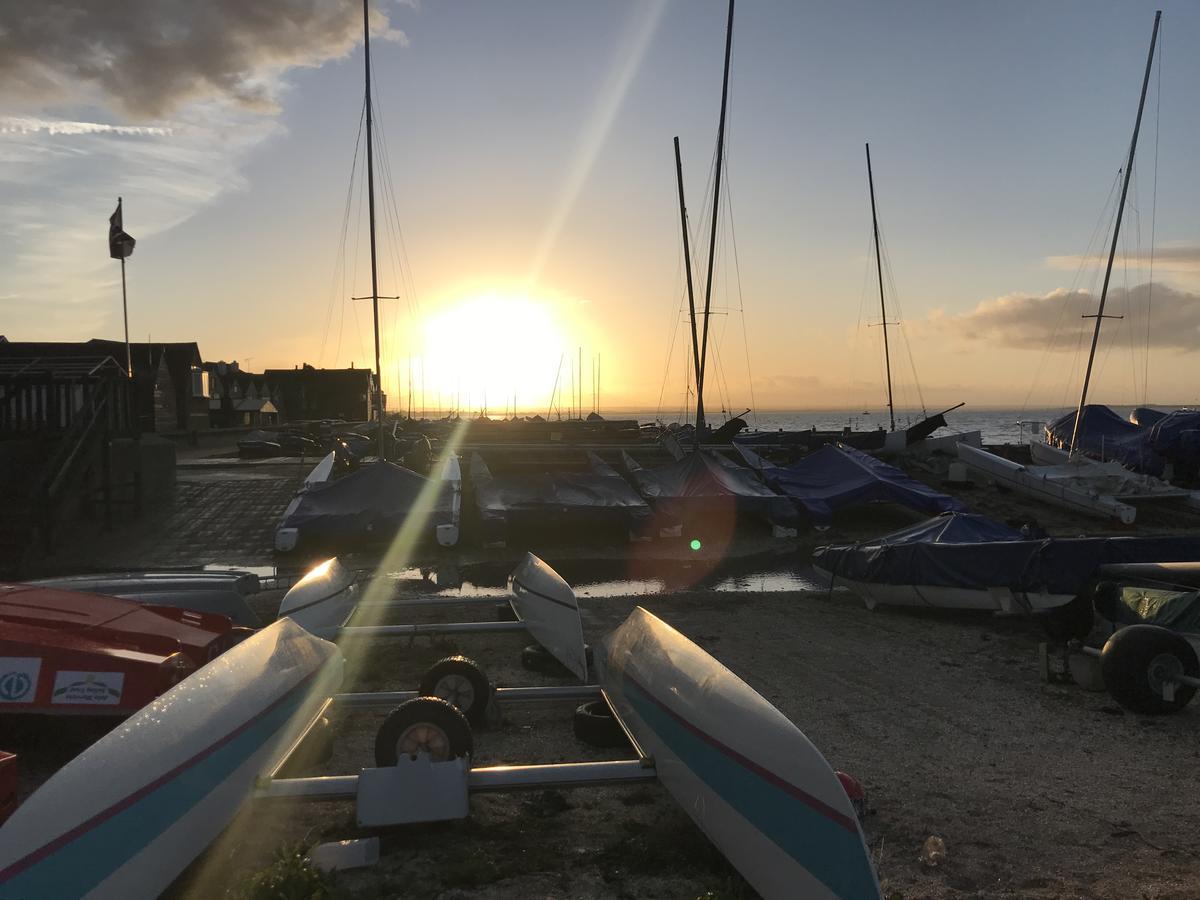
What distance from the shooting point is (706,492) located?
71.3 ft

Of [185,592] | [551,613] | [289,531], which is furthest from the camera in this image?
[289,531]

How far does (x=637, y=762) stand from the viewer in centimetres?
541

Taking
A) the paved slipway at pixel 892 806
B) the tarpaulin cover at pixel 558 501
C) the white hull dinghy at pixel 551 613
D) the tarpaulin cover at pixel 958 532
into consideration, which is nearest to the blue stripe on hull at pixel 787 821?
the paved slipway at pixel 892 806

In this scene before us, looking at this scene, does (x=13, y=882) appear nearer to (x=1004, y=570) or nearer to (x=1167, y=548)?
(x=1004, y=570)

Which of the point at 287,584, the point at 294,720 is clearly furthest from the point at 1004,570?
the point at 287,584

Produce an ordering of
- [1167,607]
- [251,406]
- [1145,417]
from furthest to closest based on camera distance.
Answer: [251,406] < [1145,417] < [1167,607]

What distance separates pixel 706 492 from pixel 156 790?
18.2m

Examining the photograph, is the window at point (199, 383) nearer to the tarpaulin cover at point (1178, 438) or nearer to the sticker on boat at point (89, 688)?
the sticker on boat at point (89, 688)

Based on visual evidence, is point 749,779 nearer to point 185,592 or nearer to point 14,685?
point 14,685

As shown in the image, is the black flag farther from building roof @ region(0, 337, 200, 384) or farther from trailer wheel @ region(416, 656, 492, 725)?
trailer wheel @ region(416, 656, 492, 725)

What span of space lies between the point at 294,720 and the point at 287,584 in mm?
9358

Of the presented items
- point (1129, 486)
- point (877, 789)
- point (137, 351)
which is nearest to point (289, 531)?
point (877, 789)

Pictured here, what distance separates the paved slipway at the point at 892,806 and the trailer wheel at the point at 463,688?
27 cm

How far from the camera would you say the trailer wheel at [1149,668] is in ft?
25.9
